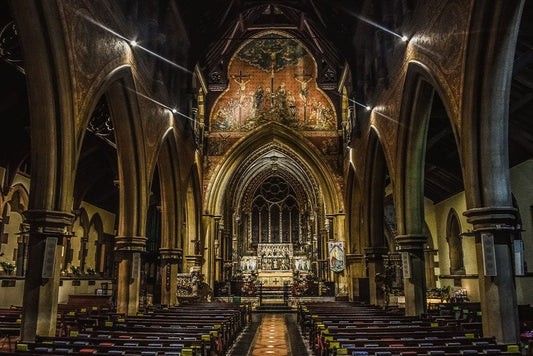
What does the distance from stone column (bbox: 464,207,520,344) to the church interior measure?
33 millimetres

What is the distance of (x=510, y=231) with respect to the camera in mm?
8523

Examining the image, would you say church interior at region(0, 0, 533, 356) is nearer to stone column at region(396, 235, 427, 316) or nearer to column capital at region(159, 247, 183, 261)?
stone column at region(396, 235, 427, 316)

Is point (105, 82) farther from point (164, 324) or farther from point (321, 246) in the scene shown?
point (321, 246)

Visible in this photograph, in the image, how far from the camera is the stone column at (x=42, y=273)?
8523 millimetres

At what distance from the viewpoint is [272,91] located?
27062 mm

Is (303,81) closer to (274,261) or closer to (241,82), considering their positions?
(241,82)

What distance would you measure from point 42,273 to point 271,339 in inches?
271

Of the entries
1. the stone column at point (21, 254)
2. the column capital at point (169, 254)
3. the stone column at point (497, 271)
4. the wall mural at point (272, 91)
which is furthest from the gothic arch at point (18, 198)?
the stone column at point (497, 271)

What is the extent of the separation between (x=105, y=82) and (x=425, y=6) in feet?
25.8

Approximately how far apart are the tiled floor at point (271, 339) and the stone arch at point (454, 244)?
845 centimetres

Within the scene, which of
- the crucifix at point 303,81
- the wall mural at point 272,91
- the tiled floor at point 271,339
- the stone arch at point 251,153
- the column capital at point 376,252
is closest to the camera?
the tiled floor at point 271,339

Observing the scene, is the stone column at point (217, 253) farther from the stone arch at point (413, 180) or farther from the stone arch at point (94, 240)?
the stone arch at point (413, 180)

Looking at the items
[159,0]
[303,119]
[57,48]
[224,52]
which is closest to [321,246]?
[303,119]

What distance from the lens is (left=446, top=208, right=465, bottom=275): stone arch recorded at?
20875 mm
